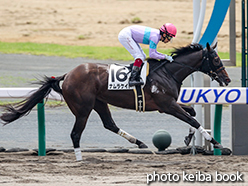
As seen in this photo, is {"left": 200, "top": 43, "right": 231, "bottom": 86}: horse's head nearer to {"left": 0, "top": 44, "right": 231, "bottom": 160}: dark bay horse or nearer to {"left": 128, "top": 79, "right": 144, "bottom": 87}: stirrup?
{"left": 0, "top": 44, "right": 231, "bottom": 160}: dark bay horse

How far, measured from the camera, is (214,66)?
6.61 meters

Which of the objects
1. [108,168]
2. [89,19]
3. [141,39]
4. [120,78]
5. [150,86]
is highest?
[89,19]

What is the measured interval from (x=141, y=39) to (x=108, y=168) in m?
1.82

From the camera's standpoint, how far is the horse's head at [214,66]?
21.6 feet

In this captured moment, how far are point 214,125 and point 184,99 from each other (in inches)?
27.1

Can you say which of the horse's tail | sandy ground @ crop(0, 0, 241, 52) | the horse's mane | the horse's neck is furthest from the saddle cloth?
sandy ground @ crop(0, 0, 241, 52)

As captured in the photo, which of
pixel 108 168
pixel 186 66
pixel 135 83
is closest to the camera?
pixel 108 168

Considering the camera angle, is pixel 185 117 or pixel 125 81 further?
pixel 125 81

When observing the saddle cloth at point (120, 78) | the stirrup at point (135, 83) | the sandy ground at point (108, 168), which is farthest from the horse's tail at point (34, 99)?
Answer: the stirrup at point (135, 83)

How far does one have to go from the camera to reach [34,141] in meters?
8.73

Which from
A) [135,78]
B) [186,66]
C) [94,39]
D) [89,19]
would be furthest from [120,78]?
[89,19]

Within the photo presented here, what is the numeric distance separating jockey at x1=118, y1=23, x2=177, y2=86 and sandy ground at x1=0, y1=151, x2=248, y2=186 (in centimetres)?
113

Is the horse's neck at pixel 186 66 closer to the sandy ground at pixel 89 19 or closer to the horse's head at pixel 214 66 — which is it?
the horse's head at pixel 214 66

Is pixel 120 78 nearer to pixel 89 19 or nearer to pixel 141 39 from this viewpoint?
pixel 141 39
